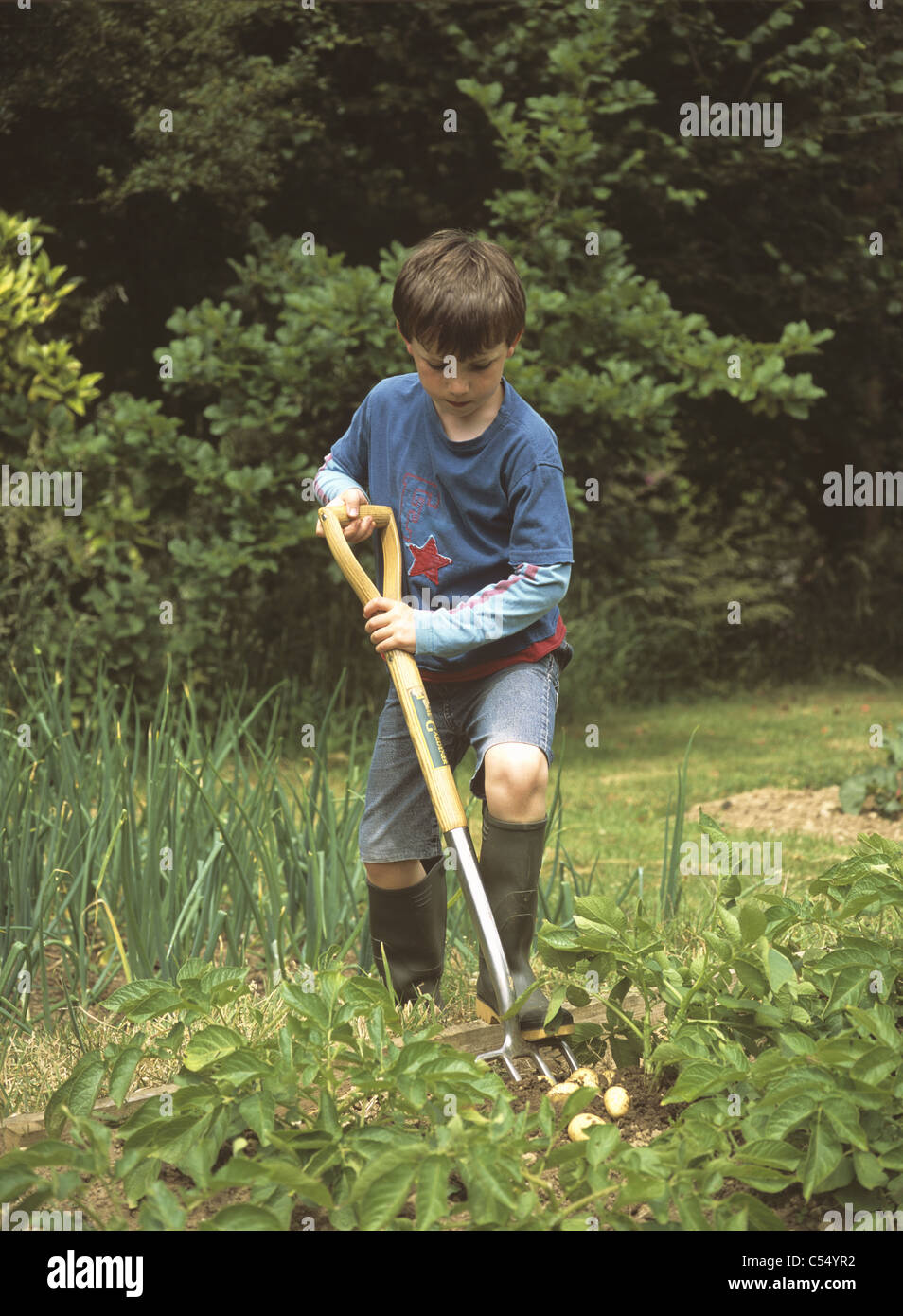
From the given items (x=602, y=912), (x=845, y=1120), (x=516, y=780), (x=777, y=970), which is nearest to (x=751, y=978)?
(x=777, y=970)

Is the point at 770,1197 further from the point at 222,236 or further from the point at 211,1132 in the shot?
the point at 222,236

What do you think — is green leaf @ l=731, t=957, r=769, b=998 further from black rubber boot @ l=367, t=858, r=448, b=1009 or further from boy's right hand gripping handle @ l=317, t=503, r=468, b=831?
black rubber boot @ l=367, t=858, r=448, b=1009

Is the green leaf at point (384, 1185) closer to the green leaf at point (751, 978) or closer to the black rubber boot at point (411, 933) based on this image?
the green leaf at point (751, 978)

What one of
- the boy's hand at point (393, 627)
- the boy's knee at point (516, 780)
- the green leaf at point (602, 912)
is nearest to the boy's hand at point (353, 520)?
the boy's hand at point (393, 627)

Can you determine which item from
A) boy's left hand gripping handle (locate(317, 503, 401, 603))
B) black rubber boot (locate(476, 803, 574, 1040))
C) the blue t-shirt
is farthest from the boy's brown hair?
black rubber boot (locate(476, 803, 574, 1040))

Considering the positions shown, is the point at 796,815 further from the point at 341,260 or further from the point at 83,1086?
the point at 83,1086

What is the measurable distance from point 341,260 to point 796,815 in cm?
297

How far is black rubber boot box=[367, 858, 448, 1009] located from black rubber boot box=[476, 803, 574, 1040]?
0.26 metres

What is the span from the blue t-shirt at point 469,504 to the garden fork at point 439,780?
7 cm

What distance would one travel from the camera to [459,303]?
2072 mm

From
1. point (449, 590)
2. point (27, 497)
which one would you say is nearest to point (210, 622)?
point (27, 497)

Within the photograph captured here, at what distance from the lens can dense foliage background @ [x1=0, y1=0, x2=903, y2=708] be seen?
17.9 feet

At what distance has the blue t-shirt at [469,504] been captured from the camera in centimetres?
222

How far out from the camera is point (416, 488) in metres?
2.33
